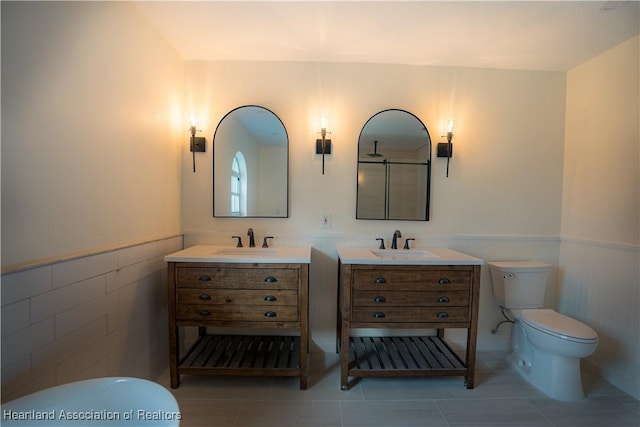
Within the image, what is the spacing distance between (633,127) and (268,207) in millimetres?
2586

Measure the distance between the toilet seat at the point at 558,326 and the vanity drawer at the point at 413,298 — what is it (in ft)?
1.70

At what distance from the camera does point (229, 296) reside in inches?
64.3

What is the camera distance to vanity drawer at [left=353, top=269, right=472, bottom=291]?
5.47 feet

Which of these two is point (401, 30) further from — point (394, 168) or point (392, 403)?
point (392, 403)

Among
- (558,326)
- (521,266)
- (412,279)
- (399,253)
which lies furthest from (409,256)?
(558,326)

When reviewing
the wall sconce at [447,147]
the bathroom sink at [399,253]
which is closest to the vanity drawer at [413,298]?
the bathroom sink at [399,253]

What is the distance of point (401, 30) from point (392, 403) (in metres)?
2.36

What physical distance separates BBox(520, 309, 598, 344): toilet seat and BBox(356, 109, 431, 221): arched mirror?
950mm

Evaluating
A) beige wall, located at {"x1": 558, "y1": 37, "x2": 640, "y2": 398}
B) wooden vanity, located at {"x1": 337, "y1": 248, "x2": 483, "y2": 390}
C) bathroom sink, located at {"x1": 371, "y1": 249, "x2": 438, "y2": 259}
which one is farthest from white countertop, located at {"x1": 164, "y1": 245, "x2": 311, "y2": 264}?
beige wall, located at {"x1": 558, "y1": 37, "x2": 640, "y2": 398}

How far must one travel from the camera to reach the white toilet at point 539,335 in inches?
63.4

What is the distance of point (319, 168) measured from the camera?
2133mm

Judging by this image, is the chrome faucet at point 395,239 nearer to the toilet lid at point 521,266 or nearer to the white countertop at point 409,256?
the white countertop at point 409,256

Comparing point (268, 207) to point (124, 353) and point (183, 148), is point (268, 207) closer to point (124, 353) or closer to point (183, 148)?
point (183, 148)

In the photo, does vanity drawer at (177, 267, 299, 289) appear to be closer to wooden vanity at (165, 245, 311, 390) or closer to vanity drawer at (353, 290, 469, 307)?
wooden vanity at (165, 245, 311, 390)
